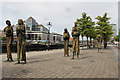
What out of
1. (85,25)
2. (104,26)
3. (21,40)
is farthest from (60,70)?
(104,26)

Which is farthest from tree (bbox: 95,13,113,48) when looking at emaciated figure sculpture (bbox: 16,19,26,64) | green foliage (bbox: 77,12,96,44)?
emaciated figure sculpture (bbox: 16,19,26,64)

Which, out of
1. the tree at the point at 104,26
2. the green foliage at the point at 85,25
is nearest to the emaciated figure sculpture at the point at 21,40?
the green foliage at the point at 85,25

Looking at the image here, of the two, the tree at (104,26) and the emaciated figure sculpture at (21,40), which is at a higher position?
the tree at (104,26)

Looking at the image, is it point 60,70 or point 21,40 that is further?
point 21,40

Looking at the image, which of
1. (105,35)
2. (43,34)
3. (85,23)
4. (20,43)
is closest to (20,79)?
(20,43)

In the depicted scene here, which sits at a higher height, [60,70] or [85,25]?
[85,25]

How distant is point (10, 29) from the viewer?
8.55m

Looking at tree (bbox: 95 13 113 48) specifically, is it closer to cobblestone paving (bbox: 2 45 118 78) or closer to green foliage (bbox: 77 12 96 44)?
green foliage (bbox: 77 12 96 44)

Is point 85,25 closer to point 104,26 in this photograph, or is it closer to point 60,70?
point 104,26

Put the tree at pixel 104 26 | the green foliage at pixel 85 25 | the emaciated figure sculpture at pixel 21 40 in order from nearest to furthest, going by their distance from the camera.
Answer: the emaciated figure sculpture at pixel 21 40 < the green foliage at pixel 85 25 < the tree at pixel 104 26

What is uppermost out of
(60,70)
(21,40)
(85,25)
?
(85,25)

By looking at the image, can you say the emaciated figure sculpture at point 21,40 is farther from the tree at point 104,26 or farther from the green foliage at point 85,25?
the tree at point 104,26

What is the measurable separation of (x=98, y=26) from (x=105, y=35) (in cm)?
309

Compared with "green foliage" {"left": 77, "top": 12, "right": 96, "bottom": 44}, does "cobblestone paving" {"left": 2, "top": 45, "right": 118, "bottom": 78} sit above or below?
below
